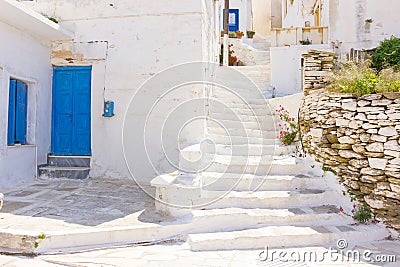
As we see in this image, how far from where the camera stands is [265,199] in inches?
188

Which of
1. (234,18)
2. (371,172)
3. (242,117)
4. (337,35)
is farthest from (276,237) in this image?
(234,18)

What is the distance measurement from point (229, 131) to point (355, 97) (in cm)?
262

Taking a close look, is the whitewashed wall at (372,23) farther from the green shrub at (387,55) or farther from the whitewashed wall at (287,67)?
the green shrub at (387,55)

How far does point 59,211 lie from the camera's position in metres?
4.66

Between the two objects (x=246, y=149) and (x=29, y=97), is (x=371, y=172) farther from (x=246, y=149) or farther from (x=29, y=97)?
(x=29, y=97)

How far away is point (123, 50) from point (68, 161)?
9.46 ft

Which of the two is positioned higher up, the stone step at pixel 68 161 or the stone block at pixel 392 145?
the stone block at pixel 392 145

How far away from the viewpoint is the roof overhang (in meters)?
5.54

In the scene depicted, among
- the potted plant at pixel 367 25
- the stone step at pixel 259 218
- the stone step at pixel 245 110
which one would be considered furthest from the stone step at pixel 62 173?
the potted plant at pixel 367 25

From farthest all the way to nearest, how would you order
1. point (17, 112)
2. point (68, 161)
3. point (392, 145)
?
point (68, 161) → point (17, 112) → point (392, 145)

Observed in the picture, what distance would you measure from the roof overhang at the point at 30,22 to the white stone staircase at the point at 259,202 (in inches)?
156

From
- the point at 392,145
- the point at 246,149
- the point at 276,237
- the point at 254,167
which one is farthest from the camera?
the point at 246,149

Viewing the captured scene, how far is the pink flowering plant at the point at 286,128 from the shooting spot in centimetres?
671

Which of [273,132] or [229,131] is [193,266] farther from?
[273,132]
